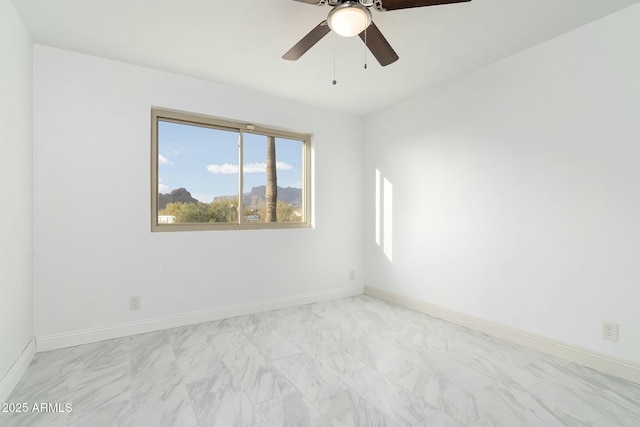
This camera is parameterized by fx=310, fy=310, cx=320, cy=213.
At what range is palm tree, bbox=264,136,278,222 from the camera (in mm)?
3758

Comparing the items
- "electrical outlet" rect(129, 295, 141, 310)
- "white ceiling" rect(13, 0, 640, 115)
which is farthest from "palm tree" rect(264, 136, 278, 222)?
"electrical outlet" rect(129, 295, 141, 310)

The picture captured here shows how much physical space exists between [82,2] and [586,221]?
12.4ft

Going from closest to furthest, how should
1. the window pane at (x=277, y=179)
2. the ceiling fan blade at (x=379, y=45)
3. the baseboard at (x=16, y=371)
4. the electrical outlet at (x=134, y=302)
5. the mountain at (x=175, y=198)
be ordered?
the baseboard at (x=16, y=371)
the ceiling fan blade at (x=379, y=45)
the electrical outlet at (x=134, y=302)
the mountain at (x=175, y=198)
the window pane at (x=277, y=179)

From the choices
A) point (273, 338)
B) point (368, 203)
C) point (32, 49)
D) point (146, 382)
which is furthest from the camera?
point (368, 203)

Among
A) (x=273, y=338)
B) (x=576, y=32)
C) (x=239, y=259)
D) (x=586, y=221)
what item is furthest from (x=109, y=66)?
(x=586, y=221)

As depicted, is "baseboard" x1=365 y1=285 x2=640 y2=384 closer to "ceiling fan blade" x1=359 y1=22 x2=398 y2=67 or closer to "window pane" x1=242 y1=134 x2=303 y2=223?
"window pane" x1=242 y1=134 x2=303 y2=223

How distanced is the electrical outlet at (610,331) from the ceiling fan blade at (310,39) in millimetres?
2732

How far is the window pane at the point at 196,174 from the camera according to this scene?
3.12m

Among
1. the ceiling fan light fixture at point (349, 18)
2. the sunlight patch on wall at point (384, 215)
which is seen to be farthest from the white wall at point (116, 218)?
the ceiling fan light fixture at point (349, 18)

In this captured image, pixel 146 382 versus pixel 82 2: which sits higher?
pixel 82 2

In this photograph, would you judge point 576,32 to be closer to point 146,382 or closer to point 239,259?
point 239,259

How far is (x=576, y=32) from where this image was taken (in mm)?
2299

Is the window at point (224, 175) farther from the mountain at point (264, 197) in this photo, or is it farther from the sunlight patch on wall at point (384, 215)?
the sunlight patch on wall at point (384, 215)

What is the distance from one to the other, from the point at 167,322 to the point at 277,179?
1.94m
